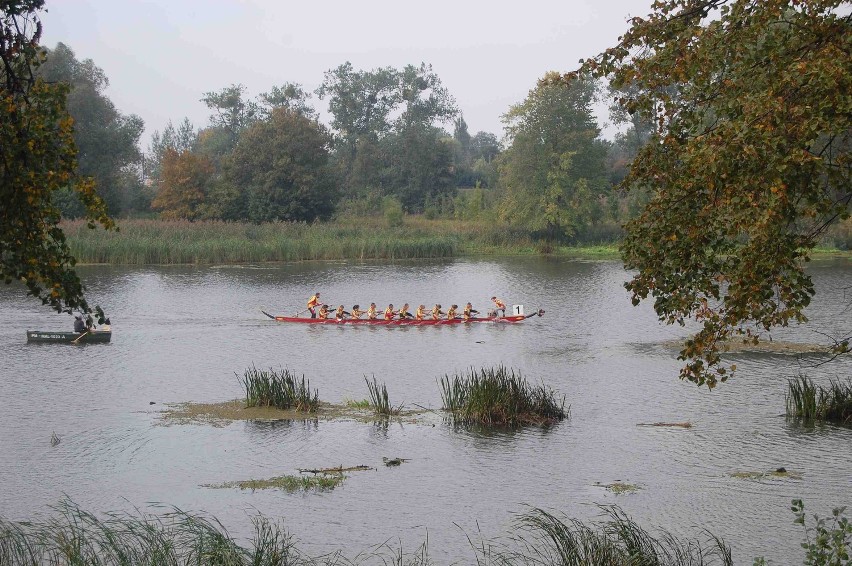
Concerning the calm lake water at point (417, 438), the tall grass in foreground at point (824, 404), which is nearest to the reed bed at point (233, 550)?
the calm lake water at point (417, 438)

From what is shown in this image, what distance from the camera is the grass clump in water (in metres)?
14.1

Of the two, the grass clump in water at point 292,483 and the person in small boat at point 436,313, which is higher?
the person in small boat at point 436,313

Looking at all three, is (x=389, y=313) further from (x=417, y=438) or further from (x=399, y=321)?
(x=417, y=438)

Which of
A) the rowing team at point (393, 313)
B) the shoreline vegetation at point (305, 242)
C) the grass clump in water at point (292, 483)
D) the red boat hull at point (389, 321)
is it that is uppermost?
the shoreline vegetation at point (305, 242)

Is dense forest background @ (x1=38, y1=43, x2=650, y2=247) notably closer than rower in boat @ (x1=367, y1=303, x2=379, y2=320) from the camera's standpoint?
No

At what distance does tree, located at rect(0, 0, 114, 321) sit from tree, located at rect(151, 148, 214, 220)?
55.3 metres

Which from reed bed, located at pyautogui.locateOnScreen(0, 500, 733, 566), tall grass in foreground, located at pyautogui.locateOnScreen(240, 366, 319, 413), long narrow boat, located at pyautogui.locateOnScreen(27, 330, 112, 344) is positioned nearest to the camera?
reed bed, located at pyautogui.locateOnScreen(0, 500, 733, 566)

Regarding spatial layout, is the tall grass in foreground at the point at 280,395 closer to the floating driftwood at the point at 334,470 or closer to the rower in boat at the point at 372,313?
the floating driftwood at the point at 334,470

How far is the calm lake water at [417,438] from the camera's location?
13102 millimetres

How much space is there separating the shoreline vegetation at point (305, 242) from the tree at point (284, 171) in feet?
6.34

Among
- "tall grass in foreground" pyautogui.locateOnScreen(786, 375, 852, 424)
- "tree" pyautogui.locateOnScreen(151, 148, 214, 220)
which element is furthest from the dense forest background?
"tall grass in foreground" pyautogui.locateOnScreen(786, 375, 852, 424)

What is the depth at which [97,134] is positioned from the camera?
6438 centimetres

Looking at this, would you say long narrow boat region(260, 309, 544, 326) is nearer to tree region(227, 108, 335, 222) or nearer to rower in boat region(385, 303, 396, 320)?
rower in boat region(385, 303, 396, 320)

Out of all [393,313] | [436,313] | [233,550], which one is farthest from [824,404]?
[393,313]
